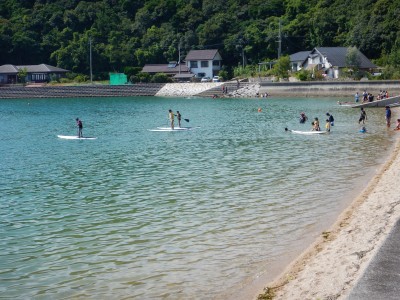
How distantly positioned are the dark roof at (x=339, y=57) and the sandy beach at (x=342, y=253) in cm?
7526

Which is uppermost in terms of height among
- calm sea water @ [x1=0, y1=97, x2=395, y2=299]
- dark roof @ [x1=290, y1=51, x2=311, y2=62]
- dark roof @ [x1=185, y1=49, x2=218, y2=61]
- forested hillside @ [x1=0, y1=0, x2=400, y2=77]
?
forested hillside @ [x1=0, y1=0, x2=400, y2=77]

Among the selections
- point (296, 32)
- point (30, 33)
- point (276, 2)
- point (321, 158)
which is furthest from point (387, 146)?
point (30, 33)

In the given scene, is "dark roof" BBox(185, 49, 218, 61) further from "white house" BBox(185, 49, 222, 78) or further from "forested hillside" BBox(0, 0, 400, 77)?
"forested hillside" BBox(0, 0, 400, 77)

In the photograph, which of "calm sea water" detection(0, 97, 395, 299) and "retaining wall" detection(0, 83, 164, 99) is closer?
"calm sea water" detection(0, 97, 395, 299)

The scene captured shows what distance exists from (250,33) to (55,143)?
81.2 metres

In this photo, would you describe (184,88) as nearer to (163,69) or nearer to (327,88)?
(163,69)

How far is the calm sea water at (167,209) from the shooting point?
11.3 meters

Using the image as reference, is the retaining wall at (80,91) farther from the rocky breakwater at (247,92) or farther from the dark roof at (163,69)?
the rocky breakwater at (247,92)

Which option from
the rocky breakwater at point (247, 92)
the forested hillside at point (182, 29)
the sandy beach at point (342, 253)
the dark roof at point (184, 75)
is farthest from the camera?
the dark roof at point (184, 75)

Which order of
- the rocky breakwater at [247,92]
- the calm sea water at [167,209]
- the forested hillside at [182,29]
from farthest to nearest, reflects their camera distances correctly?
the forested hillside at [182,29], the rocky breakwater at [247,92], the calm sea water at [167,209]

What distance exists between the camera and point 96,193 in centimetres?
1906

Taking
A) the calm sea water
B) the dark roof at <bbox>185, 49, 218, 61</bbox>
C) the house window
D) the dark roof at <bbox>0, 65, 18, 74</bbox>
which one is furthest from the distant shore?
the calm sea water

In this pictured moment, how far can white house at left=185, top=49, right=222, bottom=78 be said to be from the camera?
109 meters

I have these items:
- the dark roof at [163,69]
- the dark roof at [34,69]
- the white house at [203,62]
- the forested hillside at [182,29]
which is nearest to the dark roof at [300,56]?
the forested hillside at [182,29]
